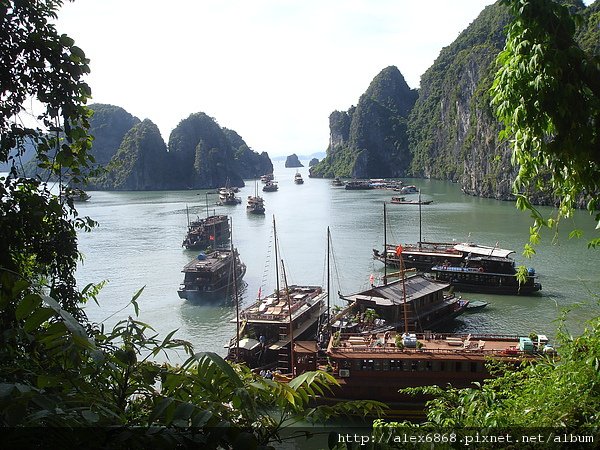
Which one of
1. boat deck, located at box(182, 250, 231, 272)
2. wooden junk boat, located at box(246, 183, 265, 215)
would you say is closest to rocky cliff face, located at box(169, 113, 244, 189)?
wooden junk boat, located at box(246, 183, 265, 215)

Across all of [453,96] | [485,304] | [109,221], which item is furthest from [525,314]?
[453,96]

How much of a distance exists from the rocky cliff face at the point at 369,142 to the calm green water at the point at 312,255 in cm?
4442

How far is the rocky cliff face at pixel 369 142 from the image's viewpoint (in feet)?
335

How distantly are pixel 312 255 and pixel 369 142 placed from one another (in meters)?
77.8

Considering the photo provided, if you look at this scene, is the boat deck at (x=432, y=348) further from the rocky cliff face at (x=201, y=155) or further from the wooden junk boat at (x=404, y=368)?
the rocky cliff face at (x=201, y=155)

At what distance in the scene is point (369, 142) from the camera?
4129 inches

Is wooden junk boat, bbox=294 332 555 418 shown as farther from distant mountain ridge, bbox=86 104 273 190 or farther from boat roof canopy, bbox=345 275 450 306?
distant mountain ridge, bbox=86 104 273 190

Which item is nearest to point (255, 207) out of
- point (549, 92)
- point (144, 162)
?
point (144, 162)

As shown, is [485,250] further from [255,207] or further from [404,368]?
[255,207]

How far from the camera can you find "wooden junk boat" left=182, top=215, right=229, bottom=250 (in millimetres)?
33750

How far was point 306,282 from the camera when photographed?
24844 mm

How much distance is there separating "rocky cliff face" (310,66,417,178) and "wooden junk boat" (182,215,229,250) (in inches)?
2621

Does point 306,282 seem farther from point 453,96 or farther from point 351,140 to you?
point 351,140

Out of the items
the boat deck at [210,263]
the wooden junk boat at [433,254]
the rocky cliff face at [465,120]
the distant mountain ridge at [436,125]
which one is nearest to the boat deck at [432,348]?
the boat deck at [210,263]
